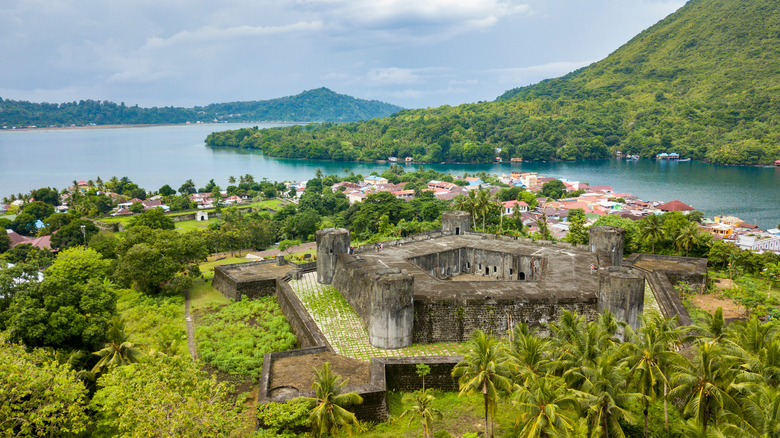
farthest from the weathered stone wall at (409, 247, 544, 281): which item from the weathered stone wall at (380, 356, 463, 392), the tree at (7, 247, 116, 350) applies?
the tree at (7, 247, 116, 350)

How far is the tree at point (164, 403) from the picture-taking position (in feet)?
35.3

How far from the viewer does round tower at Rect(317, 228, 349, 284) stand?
25.8 meters

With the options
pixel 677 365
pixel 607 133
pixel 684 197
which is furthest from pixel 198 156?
pixel 677 365

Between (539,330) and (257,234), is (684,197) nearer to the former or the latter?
(257,234)

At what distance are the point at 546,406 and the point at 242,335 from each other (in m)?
14.5

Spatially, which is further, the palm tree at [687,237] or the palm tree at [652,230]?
the palm tree at [652,230]

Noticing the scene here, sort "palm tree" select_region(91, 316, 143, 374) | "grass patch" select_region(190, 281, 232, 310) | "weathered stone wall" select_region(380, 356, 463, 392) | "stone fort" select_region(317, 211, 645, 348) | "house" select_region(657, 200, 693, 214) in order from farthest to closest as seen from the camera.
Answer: "house" select_region(657, 200, 693, 214)
"grass patch" select_region(190, 281, 232, 310)
"stone fort" select_region(317, 211, 645, 348)
"weathered stone wall" select_region(380, 356, 463, 392)
"palm tree" select_region(91, 316, 143, 374)

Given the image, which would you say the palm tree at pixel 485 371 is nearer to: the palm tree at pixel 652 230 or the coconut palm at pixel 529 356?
the coconut palm at pixel 529 356

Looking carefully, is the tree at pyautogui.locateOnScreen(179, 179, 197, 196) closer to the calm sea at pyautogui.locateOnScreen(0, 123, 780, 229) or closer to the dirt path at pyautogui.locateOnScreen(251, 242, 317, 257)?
the calm sea at pyautogui.locateOnScreen(0, 123, 780, 229)

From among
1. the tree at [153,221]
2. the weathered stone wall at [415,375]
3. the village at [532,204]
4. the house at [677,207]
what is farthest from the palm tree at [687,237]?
the tree at [153,221]

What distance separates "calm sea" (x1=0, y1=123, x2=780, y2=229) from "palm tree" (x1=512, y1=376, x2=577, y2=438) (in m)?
62.5

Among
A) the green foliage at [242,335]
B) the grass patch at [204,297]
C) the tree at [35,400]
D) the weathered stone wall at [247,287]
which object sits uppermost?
the tree at [35,400]

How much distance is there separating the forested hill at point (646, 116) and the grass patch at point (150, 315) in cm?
10601

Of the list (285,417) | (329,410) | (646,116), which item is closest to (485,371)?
(329,410)
